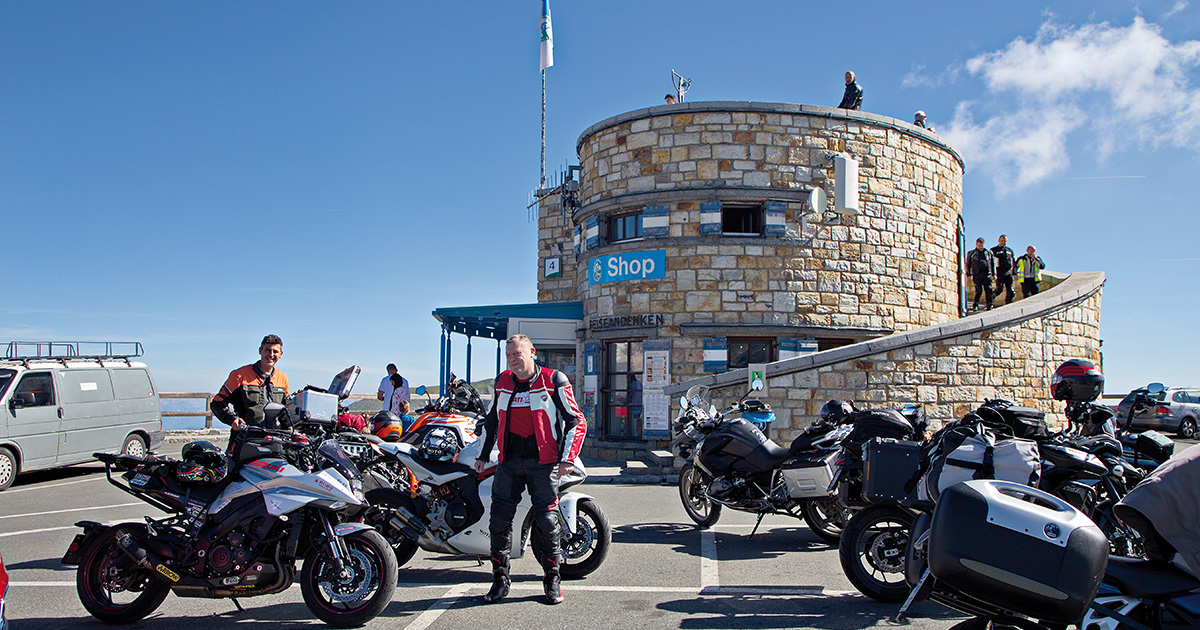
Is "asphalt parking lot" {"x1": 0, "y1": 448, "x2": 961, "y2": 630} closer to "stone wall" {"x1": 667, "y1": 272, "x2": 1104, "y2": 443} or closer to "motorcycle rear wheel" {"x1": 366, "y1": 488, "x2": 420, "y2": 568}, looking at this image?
"motorcycle rear wheel" {"x1": 366, "y1": 488, "x2": 420, "y2": 568}

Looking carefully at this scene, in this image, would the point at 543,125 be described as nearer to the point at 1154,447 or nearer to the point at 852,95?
the point at 852,95

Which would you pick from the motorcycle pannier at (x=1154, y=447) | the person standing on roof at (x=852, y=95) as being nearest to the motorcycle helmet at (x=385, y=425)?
the motorcycle pannier at (x=1154, y=447)

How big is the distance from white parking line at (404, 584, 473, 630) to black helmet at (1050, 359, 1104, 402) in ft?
15.7

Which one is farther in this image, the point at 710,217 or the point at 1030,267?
the point at 1030,267

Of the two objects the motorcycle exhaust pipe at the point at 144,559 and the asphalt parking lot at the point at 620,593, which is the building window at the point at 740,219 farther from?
the motorcycle exhaust pipe at the point at 144,559

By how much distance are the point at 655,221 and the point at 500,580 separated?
10246 millimetres

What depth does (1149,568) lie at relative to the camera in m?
2.77

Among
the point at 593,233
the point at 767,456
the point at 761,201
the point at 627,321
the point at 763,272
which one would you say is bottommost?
the point at 767,456

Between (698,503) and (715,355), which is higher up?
(715,355)

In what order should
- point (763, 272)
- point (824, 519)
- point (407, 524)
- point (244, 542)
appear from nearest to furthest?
point (244, 542) → point (407, 524) → point (824, 519) → point (763, 272)

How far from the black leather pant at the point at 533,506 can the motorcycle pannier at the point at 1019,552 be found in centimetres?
288

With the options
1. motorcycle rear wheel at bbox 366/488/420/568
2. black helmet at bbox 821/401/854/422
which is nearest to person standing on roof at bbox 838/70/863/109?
Result: black helmet at bbox 821/401/854/422

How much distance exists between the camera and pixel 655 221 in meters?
14.8

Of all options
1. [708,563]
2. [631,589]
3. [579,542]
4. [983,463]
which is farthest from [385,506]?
[983,463]
